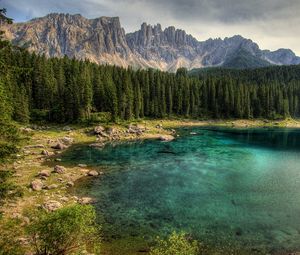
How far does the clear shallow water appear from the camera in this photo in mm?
34000

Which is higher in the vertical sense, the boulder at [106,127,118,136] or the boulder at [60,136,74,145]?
the boulder at [106,127,118,136]

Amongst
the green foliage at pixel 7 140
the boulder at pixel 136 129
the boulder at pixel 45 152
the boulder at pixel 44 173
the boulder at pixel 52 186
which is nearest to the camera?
the green foliage at pixel 7 140

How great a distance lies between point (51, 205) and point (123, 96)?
281 feet

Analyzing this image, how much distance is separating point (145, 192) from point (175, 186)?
651 centimetres

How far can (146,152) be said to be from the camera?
7994 centimetres

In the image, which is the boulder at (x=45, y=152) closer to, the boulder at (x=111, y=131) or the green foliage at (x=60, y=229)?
the boulder at (x=111, y=131)

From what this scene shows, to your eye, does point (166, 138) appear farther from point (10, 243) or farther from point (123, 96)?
point (10, 243)

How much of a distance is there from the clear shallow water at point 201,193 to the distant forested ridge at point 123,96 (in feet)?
111

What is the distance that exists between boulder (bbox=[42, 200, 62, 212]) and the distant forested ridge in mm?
40046

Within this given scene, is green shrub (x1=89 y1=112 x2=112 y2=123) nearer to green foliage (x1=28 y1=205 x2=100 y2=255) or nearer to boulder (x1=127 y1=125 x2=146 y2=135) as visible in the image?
boulder (x1=127 y1=125 x2=146 y2=135)

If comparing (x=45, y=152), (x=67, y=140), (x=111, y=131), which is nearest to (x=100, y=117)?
(x=111, y=131)

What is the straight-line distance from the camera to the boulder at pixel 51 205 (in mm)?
37438

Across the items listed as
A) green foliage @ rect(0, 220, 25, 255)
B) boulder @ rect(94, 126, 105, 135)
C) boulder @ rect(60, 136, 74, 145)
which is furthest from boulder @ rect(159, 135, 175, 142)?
green foliage @ rect(0, 220, 25, 255)

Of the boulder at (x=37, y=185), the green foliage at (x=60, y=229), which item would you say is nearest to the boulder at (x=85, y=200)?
the boulder at (x=37, y=185)
